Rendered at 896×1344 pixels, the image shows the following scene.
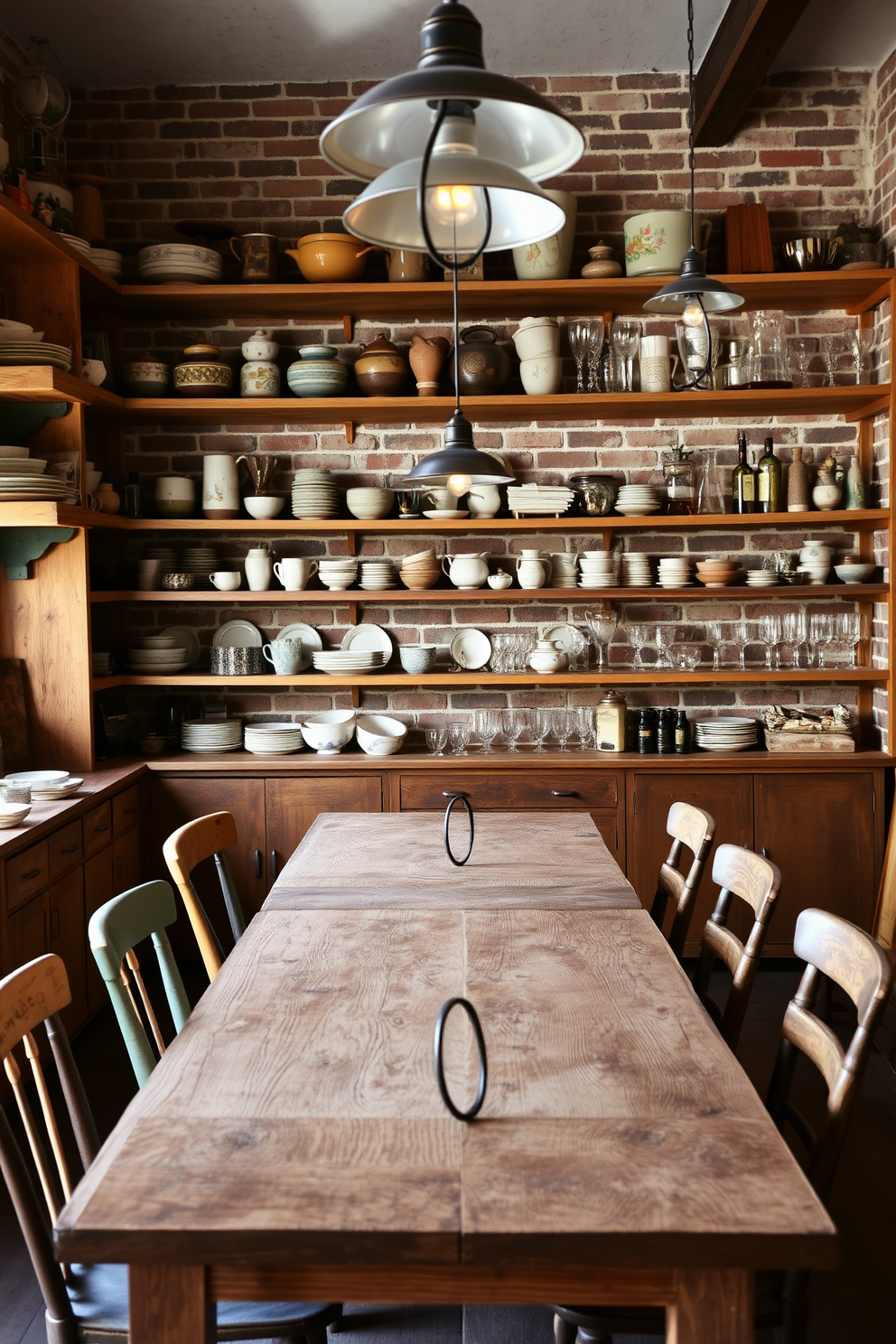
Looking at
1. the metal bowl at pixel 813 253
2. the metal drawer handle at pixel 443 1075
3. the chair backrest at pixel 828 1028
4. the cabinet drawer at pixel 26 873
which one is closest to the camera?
the metal drawer handle at pixel 443 1075

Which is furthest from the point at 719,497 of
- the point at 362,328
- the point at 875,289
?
the point at 362,328

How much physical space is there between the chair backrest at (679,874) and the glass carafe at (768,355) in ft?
6.67

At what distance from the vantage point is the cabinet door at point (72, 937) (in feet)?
10.2

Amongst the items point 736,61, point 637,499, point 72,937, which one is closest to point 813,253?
point 736,61

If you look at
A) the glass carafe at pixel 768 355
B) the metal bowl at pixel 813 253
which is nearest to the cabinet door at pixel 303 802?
the glass carafe at pixel 768 355

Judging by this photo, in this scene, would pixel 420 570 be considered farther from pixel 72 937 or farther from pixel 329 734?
pixel 72 937

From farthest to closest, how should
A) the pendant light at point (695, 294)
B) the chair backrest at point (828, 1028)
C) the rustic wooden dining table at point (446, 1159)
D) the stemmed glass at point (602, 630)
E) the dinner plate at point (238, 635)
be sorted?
the dinner plate at point (238, 635), the stemmed glass at point (602, 630), the pendant light at point (695, 294), the chair backrest at point (828, 1028), the rustic wooden dining table at point (446, 1159)

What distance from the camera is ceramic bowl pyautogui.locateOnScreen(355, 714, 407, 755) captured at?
4.02 m

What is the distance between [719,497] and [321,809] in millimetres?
2006

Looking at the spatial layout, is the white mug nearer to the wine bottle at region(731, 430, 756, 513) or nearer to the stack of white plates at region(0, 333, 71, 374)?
the stack of white plates at region(0, 333, 71, 374)

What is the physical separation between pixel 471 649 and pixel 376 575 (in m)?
0.51

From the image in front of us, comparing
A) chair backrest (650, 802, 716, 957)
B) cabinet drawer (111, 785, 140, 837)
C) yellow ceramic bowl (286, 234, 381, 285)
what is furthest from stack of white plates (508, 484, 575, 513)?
cabinet drawer (111, 785, 140, 837)

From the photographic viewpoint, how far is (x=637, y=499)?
407cm

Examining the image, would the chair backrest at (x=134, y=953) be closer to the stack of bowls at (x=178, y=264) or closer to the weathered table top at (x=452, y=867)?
the weathered table top at (x=452, y=867)
